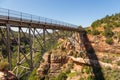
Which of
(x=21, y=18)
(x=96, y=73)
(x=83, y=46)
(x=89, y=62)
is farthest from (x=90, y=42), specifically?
(x=21, y=18)

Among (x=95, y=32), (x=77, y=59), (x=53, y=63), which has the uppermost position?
(x=95, y=32)

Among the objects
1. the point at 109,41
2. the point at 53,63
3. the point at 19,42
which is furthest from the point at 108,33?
the point at 19,42

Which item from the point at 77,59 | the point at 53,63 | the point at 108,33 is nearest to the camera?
the point at 108,33

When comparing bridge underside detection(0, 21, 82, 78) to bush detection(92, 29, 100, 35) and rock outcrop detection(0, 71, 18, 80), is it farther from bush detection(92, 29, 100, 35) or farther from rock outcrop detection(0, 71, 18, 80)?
bush detection(92, 29, 100, 35)

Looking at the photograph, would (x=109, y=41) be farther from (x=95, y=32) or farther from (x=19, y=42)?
(x=19, y=42)

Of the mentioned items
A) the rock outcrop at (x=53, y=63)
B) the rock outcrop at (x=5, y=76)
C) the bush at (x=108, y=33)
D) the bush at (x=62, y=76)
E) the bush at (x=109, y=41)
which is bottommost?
the bush at (x=62, y=76)

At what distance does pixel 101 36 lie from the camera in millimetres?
54438

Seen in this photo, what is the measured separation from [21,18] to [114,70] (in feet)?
88.8

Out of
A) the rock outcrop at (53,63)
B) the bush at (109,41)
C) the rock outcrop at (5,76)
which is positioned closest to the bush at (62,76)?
the rock outcrop at (53,63)

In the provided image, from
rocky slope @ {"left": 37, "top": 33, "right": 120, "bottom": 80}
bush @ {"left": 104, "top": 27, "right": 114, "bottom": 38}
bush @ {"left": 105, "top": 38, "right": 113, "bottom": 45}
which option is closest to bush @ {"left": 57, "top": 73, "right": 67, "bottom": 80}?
rocky slope @ {"left": 37, "top": 33, "right": 120, "bottom": 80}

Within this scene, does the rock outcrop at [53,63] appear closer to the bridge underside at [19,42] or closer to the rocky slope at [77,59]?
the rocky slope at [77,59]

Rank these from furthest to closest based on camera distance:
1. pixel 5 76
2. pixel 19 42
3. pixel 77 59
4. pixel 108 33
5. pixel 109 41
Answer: pixel 77 59, pixel 108 33, pixel 109 41, pixel 19 42, pixel 5 76

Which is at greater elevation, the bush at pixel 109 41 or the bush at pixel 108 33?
the bush at pixel 108 33

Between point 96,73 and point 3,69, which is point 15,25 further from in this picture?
point 96,73
